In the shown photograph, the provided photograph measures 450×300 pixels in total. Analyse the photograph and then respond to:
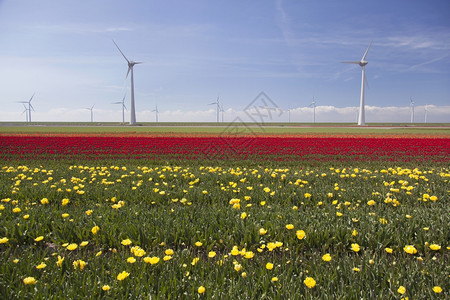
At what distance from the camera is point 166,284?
9.76 feet

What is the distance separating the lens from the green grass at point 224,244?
294 centimetres

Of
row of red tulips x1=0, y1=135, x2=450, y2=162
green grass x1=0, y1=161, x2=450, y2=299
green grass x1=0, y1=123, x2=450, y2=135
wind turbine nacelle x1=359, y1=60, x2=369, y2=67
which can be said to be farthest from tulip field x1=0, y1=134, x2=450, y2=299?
wind turbine nacelle x1=359, y1=60, x2=369, y2=67

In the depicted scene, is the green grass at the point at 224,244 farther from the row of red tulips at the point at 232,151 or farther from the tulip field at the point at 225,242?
the row of red tulips at the point at 232,151

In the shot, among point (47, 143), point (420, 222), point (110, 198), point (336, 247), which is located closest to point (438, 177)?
point (420, 222)

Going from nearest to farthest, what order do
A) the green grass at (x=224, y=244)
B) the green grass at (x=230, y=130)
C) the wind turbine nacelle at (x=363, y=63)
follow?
the green grass at (x=224, y=244) < the green grass at (x=230, y=130) < the wind turbine nacelle at (x=363, y=63)

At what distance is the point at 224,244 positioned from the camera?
4445mm

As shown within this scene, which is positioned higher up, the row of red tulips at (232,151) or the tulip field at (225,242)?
the row of red tulips at (232,151)

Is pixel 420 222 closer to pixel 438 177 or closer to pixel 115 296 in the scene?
pixel 115 296

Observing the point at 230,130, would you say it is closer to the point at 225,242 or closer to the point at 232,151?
the point at 232,151

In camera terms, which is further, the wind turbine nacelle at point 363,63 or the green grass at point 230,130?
the wind turbine nacelle at point 363,63

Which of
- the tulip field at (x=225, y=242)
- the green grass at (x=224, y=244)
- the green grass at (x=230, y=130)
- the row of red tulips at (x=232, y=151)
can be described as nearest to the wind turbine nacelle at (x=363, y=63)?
the green grass at (x=230, y=130)

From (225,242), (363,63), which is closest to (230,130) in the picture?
(225,242)

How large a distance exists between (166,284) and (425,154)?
1815cm

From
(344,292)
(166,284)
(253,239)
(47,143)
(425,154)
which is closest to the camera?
(344,292)
